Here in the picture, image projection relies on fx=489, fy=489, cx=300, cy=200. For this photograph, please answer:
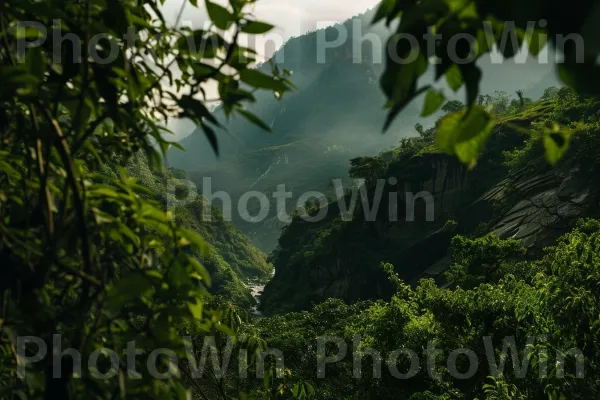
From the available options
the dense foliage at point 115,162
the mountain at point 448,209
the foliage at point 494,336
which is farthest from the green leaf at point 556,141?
the mountain at point 448,209

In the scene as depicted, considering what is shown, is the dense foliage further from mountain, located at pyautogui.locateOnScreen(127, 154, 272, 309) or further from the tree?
mountain, located at pyautogui.locateOnScreen(127, 154, 272, 309)

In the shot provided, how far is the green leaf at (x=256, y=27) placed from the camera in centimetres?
91

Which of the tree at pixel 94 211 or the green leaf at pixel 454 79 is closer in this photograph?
the green leaf at pixel 454 79

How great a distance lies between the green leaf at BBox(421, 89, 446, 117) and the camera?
0.73 m

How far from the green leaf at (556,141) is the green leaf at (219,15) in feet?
1.89

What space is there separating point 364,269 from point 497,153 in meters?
16.1

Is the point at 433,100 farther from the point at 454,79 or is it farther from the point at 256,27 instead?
the point at 256,27

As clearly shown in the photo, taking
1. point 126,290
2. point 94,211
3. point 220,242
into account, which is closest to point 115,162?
point 94,211

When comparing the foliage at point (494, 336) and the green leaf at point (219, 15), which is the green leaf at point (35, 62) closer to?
the green leaf at point (219, 15)

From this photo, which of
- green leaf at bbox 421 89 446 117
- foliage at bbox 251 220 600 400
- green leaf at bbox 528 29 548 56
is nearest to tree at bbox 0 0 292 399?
green leaf at bbox 421 89 446 117

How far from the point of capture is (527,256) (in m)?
27.4

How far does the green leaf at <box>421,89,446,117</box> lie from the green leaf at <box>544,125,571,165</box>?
0.19 metres

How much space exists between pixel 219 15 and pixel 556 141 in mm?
Result: 606

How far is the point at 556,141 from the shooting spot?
78cm
